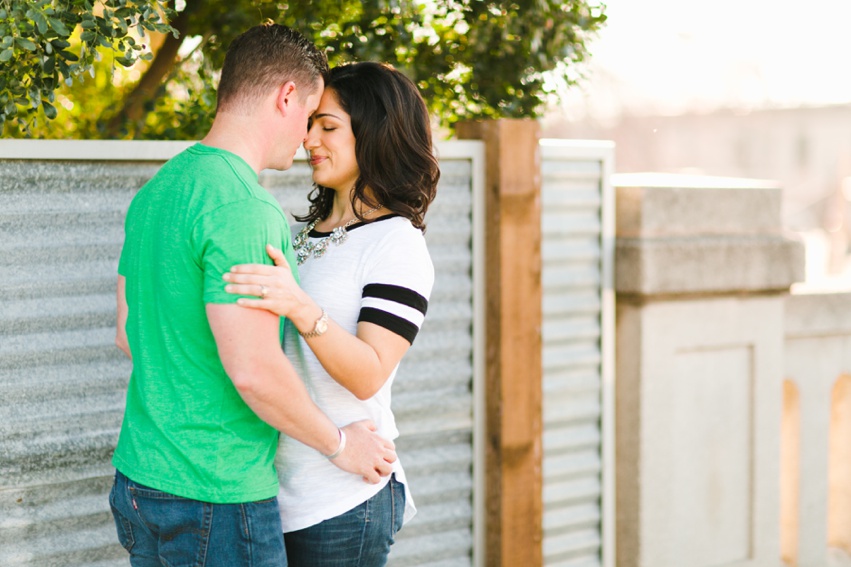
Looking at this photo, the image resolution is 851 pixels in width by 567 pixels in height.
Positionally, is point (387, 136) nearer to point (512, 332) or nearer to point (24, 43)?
point (24, 43)

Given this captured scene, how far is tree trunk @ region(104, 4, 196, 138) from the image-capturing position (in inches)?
174

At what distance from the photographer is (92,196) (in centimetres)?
298

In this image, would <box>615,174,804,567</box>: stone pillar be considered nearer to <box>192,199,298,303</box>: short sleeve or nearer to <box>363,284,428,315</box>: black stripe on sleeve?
<box>363,284,428,315</box>: black stripe on sleeve

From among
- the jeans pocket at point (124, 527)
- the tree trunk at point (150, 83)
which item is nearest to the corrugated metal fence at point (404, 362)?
the jeans pocket at point (124, 527)

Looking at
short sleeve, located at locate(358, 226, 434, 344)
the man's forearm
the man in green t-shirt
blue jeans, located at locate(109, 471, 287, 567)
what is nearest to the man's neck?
the man in green t-shirt

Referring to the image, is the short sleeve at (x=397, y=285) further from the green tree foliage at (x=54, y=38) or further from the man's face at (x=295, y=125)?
the green tree foliage at (x=54, y=38)

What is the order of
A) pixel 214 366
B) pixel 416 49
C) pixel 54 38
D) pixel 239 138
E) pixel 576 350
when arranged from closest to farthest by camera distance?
pixel 214 366, pixel 239 138, pixel 54 38, pixel 576 350, pixel 416 49

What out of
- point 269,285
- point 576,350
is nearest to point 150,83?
point 576,350

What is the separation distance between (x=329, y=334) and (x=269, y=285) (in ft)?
0.66

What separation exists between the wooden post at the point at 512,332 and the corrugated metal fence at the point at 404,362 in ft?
0.21

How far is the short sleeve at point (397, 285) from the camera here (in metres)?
2.17

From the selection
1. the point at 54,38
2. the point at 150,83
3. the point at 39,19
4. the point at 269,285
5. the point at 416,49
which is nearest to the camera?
the point at 269,285

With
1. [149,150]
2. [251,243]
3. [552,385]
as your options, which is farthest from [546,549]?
[251,243]

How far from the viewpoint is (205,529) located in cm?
204
